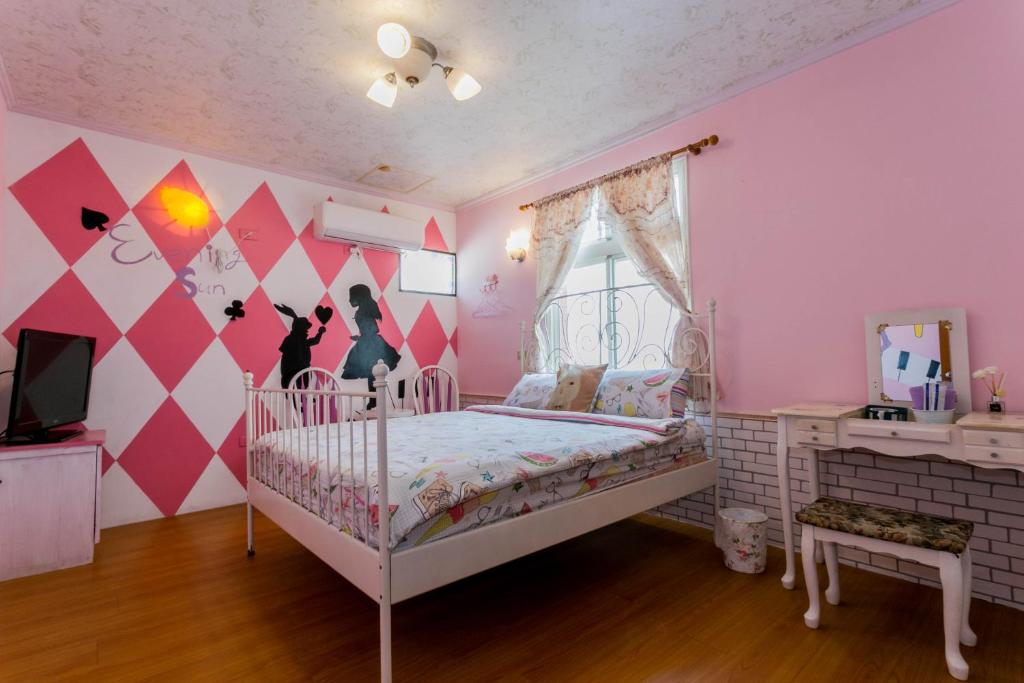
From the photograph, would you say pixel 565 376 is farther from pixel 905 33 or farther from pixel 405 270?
pixel 905 33

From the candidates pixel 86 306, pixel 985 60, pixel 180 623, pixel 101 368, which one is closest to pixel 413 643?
pixel 180 623

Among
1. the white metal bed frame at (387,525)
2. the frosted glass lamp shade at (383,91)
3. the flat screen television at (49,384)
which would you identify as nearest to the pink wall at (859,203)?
the white metal bed frame at (387,525)

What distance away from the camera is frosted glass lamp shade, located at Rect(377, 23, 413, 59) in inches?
81.8

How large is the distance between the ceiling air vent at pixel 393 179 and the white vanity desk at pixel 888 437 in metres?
3.20

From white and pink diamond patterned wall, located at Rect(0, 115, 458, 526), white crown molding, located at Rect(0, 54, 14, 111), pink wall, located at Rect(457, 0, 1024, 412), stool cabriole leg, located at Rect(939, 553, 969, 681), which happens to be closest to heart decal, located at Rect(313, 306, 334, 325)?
white and pink diamond patterned wall, located at Rect(0, 115, 458, 526)

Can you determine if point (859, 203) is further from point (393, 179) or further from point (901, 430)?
point (393, 179)

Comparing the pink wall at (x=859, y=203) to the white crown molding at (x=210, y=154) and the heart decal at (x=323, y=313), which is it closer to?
the white crown molding at (x=210, y=154)

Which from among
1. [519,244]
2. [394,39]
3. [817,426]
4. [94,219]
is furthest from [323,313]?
[817,426]

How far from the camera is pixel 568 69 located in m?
2.60

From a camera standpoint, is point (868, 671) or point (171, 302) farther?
point (171, 302)

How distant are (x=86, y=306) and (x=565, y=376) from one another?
3059mm

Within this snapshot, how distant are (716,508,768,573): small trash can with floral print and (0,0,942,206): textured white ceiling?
2372 millimetres

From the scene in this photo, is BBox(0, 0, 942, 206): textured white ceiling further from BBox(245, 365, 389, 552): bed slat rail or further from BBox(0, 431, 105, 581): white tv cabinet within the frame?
BBox(0, 431, 105, 581): white tv cabinet

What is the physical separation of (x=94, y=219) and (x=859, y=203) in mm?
4388
